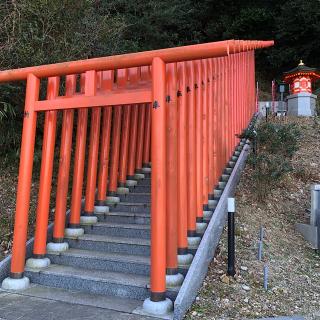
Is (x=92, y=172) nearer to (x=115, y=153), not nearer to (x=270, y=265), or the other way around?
(x=115, y=153)

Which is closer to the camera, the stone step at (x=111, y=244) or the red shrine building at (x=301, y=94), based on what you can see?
the stone step at (x=111, y=244)

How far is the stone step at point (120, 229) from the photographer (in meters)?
5.25

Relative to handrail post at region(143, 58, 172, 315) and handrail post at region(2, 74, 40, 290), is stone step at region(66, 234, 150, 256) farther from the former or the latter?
handrail post at region(143, 58, 172, 315)

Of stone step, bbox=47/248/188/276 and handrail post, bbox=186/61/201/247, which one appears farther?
handrail post, bbox=186/61/201/247

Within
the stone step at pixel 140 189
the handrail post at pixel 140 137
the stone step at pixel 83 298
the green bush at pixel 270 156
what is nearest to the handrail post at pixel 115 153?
the stone step at pixel 140 189

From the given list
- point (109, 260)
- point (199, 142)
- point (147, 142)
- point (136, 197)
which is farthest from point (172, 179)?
point (147, 142)

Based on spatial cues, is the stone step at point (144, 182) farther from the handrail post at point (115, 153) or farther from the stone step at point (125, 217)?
the stone step at point (125, 217)

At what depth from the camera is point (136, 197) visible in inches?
250

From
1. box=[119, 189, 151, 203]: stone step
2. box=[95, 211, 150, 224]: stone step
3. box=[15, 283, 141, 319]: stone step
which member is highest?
box=[119, 189, 151, 203]: stone step

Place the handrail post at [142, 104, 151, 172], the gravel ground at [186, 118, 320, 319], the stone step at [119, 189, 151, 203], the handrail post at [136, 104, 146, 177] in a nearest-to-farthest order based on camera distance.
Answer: the gravel ground at [186, 118, 320, 319] < the stone step at [119, 189, 151, 203] < the handrail post at [136, 104, 146, 177] < the handrail post at [142, 104, 151, 172]

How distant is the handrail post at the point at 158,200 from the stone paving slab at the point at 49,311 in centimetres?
22

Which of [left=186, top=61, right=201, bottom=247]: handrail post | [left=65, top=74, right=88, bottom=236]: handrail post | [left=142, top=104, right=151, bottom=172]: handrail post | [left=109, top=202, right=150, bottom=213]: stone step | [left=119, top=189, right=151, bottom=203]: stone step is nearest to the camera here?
[left=186, top=61, right=201, bottom=247]: handrail post

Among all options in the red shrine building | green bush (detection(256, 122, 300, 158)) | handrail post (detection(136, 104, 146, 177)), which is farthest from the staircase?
the red shrine building

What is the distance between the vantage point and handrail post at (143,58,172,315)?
3871 millimetres
